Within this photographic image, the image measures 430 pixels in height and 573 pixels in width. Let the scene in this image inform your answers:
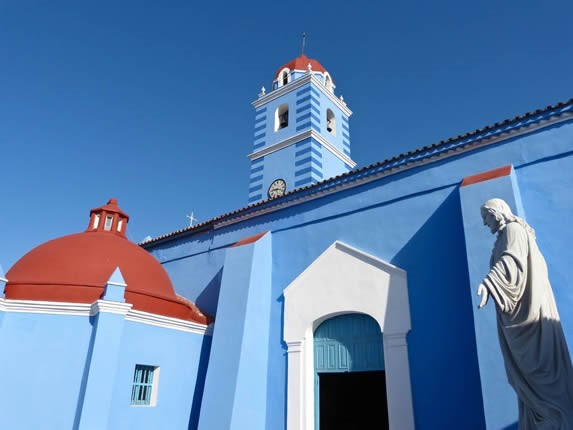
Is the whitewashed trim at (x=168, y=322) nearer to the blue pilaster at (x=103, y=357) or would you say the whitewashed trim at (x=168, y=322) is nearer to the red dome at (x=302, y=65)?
the blue pilaster at (x=103, y=357)

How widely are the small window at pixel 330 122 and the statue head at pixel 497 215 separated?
484 inches

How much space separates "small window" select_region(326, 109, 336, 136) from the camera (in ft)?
51.6

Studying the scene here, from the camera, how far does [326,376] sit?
27.2 ft

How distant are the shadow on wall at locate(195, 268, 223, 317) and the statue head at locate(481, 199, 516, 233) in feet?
24.9

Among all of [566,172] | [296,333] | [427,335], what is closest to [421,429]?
[427,335]

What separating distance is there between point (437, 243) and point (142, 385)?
19.6ft

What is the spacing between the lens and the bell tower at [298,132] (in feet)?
45.8

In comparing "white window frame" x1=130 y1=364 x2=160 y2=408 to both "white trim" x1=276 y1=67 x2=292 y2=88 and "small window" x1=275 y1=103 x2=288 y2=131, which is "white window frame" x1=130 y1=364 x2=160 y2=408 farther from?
"white trim" x1=276 y1=67 x2=292 y2=88

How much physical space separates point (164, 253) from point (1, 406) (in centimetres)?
573

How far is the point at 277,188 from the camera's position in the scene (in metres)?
14.1

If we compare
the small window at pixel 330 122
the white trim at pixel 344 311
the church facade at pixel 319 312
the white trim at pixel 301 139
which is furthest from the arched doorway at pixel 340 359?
the small window at pixel 330 122

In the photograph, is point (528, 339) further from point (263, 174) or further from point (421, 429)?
point (263, 174)

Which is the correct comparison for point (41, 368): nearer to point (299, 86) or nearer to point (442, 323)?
point (442, 323)

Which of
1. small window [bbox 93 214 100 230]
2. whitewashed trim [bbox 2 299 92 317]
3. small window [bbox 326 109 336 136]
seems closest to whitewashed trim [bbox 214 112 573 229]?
small window [bbox 93 214 100 230]
